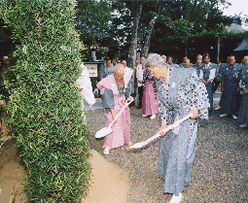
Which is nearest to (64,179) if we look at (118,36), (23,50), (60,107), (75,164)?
(75,164)

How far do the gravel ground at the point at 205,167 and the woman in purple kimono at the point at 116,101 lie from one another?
245mm

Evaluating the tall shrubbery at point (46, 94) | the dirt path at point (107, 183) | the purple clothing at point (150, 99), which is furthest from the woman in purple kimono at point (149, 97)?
the tall shrubbery at point (46, 94)

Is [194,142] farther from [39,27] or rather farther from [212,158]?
[39,27]

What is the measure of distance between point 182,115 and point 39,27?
192 centimetres

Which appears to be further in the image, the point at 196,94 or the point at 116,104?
the point at 116,104

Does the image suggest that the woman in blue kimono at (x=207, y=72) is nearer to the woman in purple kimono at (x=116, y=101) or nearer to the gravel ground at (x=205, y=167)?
the gravel ground at (x=205, y=167)

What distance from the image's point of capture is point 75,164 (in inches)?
91.7

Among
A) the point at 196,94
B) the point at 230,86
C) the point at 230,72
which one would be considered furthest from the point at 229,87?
the point at 196,94

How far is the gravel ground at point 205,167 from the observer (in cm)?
290

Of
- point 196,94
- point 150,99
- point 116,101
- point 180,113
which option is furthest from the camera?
point 150,99

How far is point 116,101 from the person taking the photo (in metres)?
4.22

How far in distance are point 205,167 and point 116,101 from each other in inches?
82.2

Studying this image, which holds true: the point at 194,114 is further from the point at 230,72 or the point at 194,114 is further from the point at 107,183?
the point at 230,72

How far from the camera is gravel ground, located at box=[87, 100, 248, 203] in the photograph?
9.53 feet
